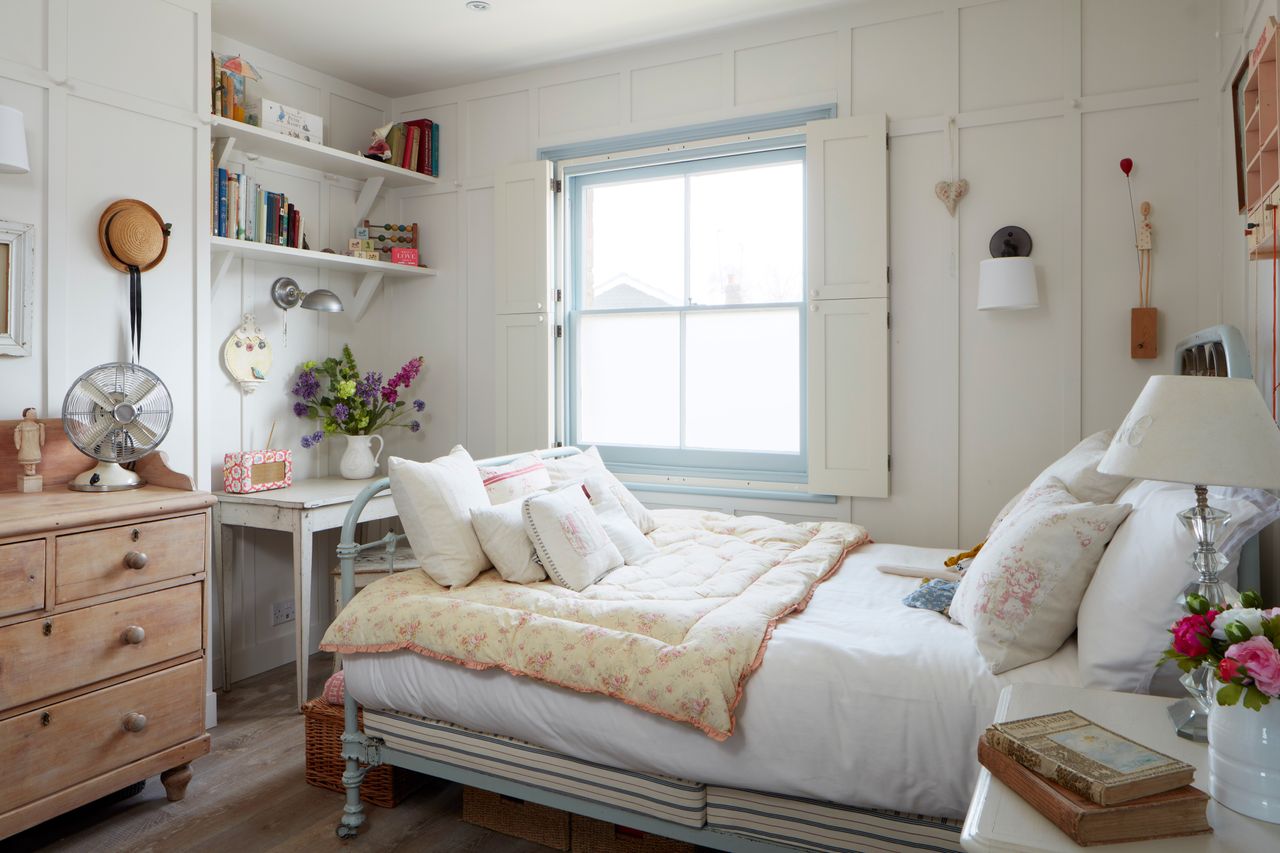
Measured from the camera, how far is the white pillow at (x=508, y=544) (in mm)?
2451

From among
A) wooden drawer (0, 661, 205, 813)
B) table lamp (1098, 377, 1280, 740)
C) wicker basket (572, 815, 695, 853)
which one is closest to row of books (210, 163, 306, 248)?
wooden drawer (0, 661, 205, 813)

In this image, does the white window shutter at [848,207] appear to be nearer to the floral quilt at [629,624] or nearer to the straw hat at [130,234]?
the floral quilt at [629,624]

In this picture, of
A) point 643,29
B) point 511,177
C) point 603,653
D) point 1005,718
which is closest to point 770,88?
point 643,29

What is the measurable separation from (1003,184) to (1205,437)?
6.84ft

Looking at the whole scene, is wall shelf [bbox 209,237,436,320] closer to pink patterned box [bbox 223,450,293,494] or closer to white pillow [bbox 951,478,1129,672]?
pink patterned box [bbox 223,450,293,494]

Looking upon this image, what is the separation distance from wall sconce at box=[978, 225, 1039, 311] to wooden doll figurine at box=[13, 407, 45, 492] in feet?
10.5

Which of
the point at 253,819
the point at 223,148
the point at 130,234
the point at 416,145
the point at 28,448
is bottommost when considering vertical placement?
the point at 253,819

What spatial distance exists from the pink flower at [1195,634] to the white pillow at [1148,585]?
1.37ft

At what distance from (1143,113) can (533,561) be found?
8.57 ft

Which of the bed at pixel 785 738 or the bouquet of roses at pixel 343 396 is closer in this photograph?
the bed at pixel 785 738

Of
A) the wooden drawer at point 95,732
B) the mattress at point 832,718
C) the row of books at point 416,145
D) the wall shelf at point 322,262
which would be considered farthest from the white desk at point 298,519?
the row of books at point 416,145

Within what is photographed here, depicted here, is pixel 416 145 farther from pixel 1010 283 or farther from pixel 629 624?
pixel 629 624

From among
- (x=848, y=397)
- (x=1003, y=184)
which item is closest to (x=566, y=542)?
(x=848, y=397)

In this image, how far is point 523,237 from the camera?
3934 millimetres
